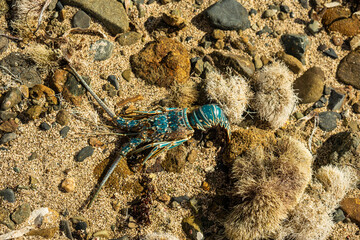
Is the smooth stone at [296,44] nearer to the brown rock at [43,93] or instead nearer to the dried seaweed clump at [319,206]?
the dried seaweed clump at [319,206]

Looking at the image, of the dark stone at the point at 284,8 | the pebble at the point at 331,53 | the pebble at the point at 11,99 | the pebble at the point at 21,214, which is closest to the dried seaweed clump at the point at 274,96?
the pebble at the point at 331,53

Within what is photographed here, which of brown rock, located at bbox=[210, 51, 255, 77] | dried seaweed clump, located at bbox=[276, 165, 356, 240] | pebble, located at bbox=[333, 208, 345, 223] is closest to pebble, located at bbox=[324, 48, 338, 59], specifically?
brown rock, located at bbox=[210, 51, 255, 77]

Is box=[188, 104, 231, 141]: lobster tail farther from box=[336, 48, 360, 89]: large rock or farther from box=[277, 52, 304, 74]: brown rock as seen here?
box=[336, 48, 360, 89]: large rock

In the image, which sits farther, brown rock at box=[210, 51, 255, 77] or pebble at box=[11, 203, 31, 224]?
brown rock at box=[210, 51, 255, 77]

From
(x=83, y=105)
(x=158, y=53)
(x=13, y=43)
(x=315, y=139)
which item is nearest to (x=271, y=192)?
(x=315, y=139)

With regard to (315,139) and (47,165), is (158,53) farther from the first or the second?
(315,139)

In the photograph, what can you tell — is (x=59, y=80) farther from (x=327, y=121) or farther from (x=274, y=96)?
(x=327, y=121)
